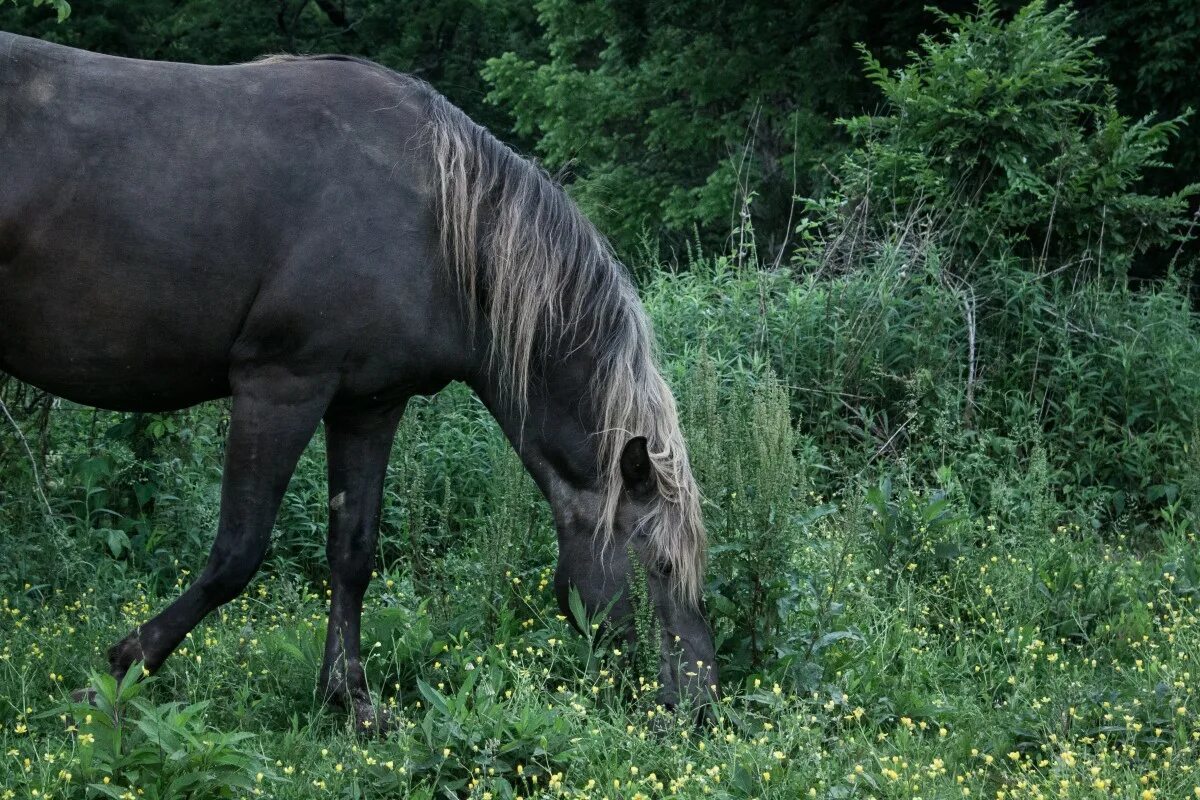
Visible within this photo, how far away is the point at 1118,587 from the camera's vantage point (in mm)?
4961

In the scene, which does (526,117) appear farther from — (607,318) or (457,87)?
(607,318)

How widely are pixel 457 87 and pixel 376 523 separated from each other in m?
15.2

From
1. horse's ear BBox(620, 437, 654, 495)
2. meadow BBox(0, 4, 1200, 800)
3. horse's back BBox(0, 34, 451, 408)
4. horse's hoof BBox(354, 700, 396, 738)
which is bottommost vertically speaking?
horse's hoof BBox(354, 700, 396, 738)

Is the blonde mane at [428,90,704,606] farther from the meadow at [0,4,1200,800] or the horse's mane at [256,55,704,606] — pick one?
the meadow at [0,4,1200,800]

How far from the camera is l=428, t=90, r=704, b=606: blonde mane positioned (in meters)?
4.01

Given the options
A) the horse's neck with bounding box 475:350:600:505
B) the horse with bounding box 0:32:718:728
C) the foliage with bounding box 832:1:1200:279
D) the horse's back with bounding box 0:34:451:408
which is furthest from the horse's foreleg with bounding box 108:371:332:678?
the foliage with bounding box 832:1:1200:279

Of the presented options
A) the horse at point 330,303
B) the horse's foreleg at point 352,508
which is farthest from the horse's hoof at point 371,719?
the horse's foreleg at point 352,508

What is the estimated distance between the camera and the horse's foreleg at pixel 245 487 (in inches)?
149

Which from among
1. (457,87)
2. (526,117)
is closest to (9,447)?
(526,117)

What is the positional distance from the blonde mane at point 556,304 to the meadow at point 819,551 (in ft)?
1.05

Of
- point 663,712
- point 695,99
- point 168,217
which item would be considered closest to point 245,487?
point 168,217

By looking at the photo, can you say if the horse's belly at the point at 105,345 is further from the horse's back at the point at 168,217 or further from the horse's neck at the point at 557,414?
the horse's neck at the point at 557,414

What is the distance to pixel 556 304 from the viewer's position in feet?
13.5

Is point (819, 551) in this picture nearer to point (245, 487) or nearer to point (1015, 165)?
point (245, 487)
